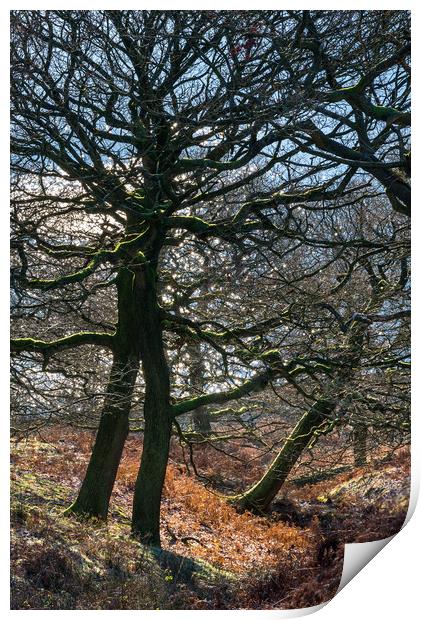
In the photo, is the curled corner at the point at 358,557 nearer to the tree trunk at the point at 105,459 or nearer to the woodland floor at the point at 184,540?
the woodland floor at the point at 184,540

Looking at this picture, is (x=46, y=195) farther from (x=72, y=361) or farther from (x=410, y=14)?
(x=410, y=14)

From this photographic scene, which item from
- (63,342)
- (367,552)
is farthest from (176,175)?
(367,552)

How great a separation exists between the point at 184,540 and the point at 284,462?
1.53m

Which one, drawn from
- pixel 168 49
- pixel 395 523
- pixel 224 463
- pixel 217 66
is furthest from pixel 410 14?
pixel 224 463

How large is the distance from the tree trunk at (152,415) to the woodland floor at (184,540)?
25cm

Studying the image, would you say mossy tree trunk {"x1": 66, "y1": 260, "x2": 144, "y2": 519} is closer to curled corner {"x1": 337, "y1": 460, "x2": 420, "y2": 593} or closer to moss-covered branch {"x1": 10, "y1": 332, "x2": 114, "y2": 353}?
moss-covered branch {"x1": 10, "y1": 332, "x2": 114, "y2": 353}

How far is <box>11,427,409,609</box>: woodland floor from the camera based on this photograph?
4.67m

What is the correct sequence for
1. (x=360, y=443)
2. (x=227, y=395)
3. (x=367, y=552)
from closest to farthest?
(x=367, y=552)
(x=360, y=443)
(x=227, y=395)

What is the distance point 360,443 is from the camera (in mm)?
5547

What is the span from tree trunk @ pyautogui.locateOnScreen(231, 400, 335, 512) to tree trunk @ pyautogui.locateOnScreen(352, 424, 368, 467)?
356 millimetres

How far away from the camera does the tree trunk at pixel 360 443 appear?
5.37m

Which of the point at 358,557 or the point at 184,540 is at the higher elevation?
the point at 184,540

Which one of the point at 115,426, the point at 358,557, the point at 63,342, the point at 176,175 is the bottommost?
the point at 358,557

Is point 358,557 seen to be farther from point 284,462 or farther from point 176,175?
point 176,175
